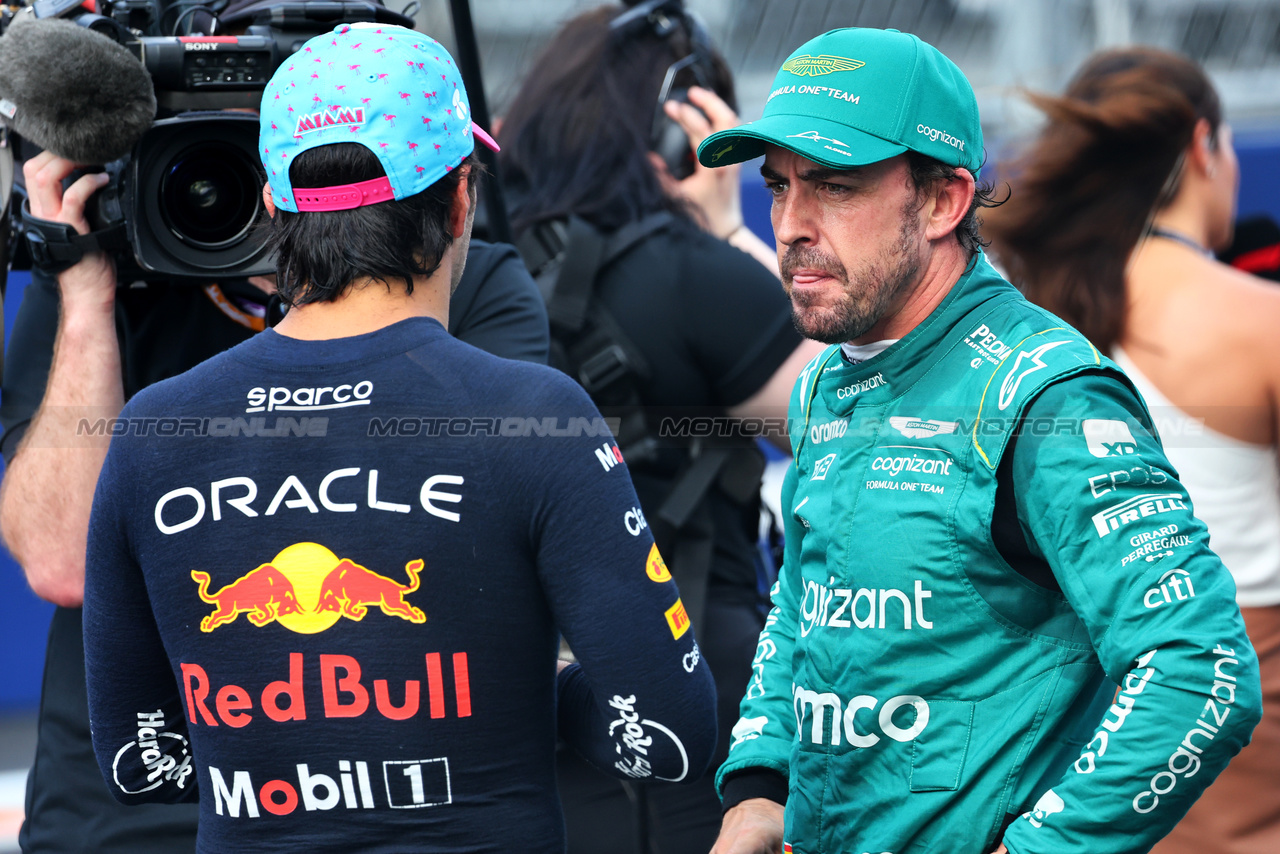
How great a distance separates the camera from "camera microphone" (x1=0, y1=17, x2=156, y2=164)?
171 cm

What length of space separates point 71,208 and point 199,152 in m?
0.20

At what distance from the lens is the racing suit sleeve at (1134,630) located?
1.22 m

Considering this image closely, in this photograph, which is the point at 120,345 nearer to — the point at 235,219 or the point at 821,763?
the point at 235,219

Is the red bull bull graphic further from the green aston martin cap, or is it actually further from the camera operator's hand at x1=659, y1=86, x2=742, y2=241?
the camera operator's hand at x1=659, y1=86, x2=742, y2=241

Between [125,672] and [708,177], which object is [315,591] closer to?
[125,672]

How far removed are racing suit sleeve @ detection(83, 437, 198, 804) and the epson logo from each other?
164 millimetres

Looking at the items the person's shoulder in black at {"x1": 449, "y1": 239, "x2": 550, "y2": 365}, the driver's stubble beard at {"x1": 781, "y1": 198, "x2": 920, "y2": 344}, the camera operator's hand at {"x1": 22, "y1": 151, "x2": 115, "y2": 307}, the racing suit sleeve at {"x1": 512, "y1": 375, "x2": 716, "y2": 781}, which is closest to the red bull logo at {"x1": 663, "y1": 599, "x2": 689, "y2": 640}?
the racing suit sleeve at {"x1": 512, "y1": 375, "x2": 716, "y2": 781}

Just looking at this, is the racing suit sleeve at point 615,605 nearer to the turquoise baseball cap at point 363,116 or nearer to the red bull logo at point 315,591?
the red bull logo at point 315,591

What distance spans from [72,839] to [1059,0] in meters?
5.03

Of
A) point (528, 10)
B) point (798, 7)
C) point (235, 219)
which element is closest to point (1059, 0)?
point (798, 7)

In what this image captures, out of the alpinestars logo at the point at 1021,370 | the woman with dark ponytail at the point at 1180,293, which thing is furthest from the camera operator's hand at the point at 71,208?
the woman with dark ponytail at the point at 1180,293

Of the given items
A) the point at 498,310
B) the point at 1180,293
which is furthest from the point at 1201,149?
the point at 498,310

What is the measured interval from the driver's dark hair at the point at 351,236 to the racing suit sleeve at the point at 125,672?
0.93 feet

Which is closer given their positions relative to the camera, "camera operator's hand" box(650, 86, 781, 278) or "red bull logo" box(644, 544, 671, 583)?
"red bull logo" box(644, 544, 671, 583)
